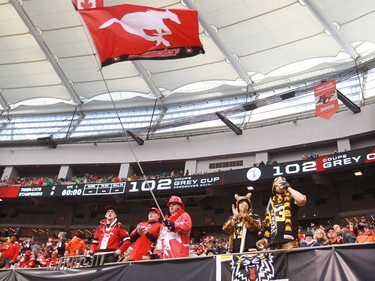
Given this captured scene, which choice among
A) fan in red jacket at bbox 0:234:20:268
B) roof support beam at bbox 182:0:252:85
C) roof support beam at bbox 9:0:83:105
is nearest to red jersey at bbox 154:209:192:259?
fan in red jacket at bbox 0:234:20:268

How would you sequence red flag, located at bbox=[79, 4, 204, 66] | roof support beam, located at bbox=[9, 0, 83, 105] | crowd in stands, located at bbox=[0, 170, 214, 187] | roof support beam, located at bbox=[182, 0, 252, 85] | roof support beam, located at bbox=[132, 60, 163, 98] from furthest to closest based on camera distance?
crowd in stands, located at bbox=[0, 170, 214, 187], roof support beam, located at bbox=[132, 60, 163, 98], roof support beam, located at bbox=[9, 0, 83, 105], roof support beam, located at bbox=[182, 0, 252, 85], red flag, located at bbox=[79, 4, 204, 66]

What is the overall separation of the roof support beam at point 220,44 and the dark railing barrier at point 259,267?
17.6 metres

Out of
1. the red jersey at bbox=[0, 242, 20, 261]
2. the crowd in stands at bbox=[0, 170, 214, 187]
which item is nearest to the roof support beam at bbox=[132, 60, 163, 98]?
the crowd in stands at bbox=[0, 170, 214, 187]

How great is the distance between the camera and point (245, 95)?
26672 millimetres

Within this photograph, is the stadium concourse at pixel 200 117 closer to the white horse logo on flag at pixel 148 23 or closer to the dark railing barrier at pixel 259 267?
the white horse logo on flag at pixel 148 23

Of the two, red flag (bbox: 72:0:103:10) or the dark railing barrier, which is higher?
red flag (bbox: 72:0:103:10)

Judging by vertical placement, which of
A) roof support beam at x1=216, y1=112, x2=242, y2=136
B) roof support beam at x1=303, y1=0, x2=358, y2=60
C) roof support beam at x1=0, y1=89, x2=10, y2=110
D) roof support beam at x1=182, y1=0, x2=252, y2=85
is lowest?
roof support beam at x1=216, y1=112, x2=242, y2=136

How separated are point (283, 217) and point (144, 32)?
5.93m

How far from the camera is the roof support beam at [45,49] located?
22.9m

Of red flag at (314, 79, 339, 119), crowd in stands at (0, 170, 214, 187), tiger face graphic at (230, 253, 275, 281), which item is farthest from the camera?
crowd in stands at (0, 170, 214, 187)

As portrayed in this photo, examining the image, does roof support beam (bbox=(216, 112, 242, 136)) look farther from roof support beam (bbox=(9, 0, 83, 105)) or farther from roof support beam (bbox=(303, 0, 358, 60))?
roof support beam (bbox=(9, 0, 83, 105))

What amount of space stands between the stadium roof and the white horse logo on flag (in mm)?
11722

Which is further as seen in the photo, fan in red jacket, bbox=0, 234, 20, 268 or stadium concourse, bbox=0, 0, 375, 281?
stadium concourse, bbox=0, 0, 375, 281

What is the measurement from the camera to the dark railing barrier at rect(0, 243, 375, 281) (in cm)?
376
